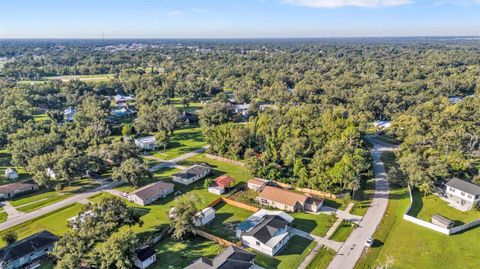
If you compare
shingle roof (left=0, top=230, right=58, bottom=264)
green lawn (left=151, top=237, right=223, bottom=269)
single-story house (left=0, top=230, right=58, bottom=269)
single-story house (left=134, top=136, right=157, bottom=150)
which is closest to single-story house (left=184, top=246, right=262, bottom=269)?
green lawn (left=151, top=237, right=223, bottom=269)

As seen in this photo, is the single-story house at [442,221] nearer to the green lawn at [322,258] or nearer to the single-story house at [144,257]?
the green lawn at [322,258]

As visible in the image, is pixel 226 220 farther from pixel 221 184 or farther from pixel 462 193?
pixel 462 193

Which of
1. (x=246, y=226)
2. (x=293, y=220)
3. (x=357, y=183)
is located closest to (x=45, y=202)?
(x=246, y=226)

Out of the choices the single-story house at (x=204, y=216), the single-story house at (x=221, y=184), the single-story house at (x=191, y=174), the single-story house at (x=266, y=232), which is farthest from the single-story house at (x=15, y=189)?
the single-story house at (x=266, y=232)

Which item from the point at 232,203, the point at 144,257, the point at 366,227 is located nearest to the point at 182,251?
the point at 144,257

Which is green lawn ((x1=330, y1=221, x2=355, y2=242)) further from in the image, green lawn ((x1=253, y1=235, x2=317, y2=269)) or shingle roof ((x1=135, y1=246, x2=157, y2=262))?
shingle roof ((x1=135, y1=246, x2=157, y2=262))

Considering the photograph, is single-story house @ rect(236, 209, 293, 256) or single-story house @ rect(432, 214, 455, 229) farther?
single-story house @ rect(432, 214, 455, 229)
